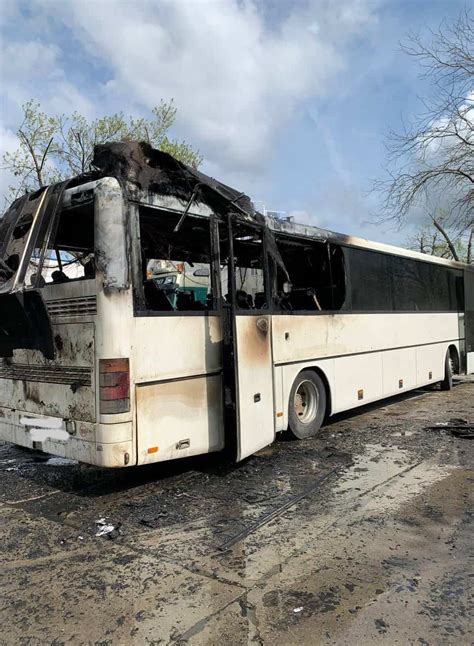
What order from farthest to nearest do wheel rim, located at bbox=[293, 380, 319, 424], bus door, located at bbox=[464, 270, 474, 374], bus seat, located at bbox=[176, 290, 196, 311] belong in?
bus door, located at bbox=[464, 270, 474, 374] < wheel rim, located at bbox=[293, 380, 319, 424] < bus seat, located at bbox=[176, 290, 196, 311]

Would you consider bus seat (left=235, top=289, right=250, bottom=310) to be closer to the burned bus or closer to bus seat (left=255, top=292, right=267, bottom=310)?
the burned bus

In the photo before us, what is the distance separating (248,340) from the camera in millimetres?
5645

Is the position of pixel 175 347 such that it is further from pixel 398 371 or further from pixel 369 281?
pixel 398 371

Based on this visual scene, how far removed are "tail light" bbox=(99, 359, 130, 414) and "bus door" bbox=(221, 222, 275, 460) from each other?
4.03 feet

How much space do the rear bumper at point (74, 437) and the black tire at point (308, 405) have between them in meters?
2.97

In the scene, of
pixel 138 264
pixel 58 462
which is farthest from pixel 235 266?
pixel 58 462

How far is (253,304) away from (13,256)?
8.69 feet

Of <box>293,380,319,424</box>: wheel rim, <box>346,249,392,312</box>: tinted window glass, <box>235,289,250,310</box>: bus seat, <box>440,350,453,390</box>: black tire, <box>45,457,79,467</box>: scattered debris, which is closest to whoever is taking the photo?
<box>235,289,250,310</box>: bus seat

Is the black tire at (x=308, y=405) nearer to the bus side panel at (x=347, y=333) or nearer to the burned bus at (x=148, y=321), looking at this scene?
the burned bus at (x=148, y=321)

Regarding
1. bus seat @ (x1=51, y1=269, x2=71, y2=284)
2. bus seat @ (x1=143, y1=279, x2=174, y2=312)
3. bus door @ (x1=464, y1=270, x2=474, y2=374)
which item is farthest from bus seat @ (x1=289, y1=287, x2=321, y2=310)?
bus door @ (x1=464, y1=270, x2=474, y2=374)

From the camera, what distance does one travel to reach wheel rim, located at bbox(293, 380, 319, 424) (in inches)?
283

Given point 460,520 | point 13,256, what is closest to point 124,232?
point 13,256

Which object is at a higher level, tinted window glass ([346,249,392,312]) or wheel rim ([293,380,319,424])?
tinted window glass ([346,249,392,312])

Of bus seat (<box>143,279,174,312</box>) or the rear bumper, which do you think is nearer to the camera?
the rear bumper
